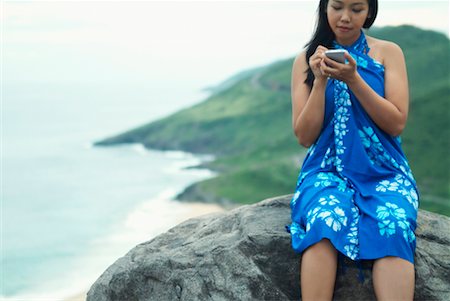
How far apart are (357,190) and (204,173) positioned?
4530cm

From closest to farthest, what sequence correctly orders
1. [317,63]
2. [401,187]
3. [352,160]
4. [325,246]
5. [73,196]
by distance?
[325,246] < [317,63] < [401,187] < [352,160] < [73,196]

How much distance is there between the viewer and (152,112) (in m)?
88.4

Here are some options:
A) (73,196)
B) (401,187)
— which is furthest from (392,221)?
(73,196)

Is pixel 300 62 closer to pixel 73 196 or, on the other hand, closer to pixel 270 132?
pixel 73 196

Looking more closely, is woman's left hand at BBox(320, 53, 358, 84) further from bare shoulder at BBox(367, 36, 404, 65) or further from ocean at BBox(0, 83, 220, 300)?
ocean at BBox(0, 83, 220, 300)

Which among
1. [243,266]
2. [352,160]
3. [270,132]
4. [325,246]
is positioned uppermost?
[352,160]

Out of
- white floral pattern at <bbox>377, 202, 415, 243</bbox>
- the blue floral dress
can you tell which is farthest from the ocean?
white floral pattern at <bbox>377, 202, 415, 243</bbox>

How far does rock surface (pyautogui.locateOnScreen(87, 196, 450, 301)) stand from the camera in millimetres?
5336

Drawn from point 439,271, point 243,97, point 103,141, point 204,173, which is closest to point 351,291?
point 439,271

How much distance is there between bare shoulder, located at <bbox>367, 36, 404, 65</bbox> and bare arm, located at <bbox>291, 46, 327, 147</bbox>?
50 centimetres

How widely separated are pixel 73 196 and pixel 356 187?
3820 centimetres

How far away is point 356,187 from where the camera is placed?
510 cm

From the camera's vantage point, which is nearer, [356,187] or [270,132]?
[356,187]

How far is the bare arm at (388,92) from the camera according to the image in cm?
492
